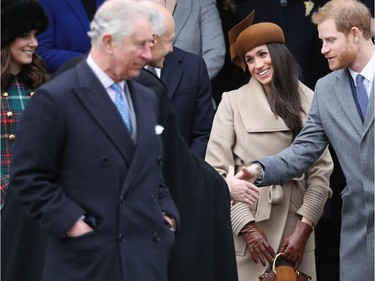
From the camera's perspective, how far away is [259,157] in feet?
21.2

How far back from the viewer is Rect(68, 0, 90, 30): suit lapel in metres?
6.92

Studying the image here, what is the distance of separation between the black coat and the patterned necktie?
94 cm

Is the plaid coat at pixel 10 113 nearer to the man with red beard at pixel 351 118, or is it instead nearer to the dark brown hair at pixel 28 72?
the dark brown hair at pixel 28 72

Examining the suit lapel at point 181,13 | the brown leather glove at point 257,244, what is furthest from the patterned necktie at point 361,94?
the suit lapel at point 181,13

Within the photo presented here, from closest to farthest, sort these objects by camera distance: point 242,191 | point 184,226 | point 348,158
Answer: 1. point 184,226
2. point 242,191
3. point 348,158

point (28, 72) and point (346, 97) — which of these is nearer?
point (346, 97)

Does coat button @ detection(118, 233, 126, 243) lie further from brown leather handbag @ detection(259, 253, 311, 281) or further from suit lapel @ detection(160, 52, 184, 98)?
suit lapel @ detection(160, 52, 184, 98)

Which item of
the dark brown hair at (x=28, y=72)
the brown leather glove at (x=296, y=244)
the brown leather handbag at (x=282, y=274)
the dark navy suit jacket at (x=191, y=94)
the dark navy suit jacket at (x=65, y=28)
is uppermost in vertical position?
the dark navy suit jacket at (x=65, y=28)

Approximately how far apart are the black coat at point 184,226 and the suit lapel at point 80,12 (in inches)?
71.5

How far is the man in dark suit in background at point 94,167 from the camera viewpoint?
421 centimetres

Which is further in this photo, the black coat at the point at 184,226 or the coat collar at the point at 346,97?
the coat collar at the point at 346,97

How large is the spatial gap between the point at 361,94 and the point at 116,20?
200 centimetres

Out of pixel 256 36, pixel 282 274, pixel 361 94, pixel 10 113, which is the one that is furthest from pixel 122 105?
pixel 256 36

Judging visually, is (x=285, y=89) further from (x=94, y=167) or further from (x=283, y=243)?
(x=94, y=167)
